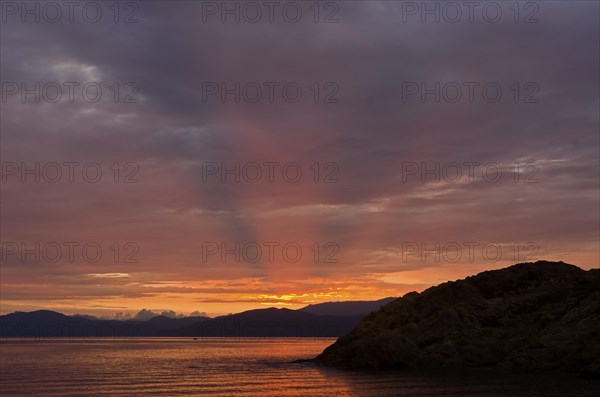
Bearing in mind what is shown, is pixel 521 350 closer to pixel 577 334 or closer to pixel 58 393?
pixel 577 334

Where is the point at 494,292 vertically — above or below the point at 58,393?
above

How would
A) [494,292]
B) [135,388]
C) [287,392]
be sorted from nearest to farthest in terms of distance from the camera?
[287,392]
[135,388]
[494,292]

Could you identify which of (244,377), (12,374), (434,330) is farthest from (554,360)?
(12,374)

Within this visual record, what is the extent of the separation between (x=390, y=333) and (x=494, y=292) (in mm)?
24164

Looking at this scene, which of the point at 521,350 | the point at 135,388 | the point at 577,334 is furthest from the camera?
the point at 521,350

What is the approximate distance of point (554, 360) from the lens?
9194 centimetres

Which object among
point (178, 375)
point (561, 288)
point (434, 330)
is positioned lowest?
point (178, 375)

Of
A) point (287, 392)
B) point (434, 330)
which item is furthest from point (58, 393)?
point (434, 330)

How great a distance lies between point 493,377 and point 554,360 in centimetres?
1218

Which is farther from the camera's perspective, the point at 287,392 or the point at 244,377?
the point at 244,377

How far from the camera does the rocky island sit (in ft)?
307

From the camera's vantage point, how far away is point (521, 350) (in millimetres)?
98750

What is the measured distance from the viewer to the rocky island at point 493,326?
93438 millimetres

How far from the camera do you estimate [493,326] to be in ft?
351
